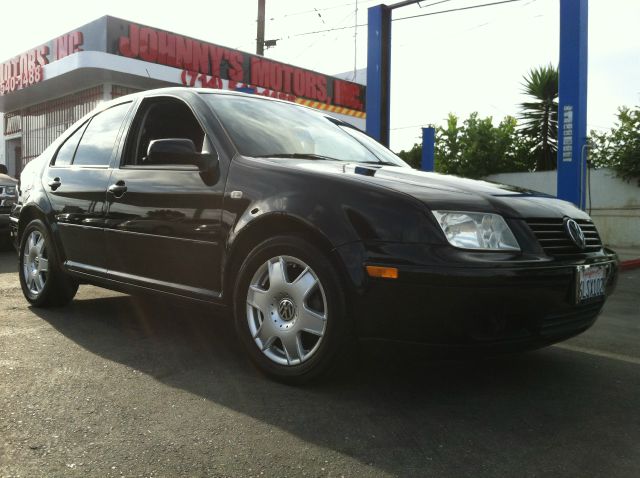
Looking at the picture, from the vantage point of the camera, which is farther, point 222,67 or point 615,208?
point 222,67

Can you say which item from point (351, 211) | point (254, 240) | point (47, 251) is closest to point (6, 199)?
point (47, 251)

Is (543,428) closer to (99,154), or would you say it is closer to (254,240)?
(254,240)

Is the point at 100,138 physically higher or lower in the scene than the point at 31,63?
lower

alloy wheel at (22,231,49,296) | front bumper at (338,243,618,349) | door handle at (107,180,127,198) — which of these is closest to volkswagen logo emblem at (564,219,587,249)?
front bumper at (338,243,618,349)

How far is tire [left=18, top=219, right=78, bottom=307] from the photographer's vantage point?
14.8 feet

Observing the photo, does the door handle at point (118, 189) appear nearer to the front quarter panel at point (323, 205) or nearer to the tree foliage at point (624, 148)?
the front quarter panel at point (323, 205)

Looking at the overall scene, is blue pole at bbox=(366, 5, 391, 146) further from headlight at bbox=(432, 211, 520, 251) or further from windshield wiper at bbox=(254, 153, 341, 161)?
headlight at bbox=(432, 211, 520, 251)

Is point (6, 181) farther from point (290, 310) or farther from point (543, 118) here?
point (543, 118)

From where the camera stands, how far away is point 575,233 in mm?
2922

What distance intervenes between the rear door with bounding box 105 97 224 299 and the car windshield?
20cm

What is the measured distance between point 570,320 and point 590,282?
0.24 m

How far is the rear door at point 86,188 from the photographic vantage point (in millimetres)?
4016

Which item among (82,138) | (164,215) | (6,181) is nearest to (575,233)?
(164,215)

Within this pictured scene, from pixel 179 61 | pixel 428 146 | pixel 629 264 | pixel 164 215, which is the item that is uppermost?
pixel 179 61
